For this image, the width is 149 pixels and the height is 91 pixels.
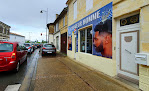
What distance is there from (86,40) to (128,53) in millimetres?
3668

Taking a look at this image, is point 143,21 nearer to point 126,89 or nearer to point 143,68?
point 143,68

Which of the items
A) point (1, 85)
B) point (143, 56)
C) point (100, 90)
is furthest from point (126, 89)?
point (1, 85)

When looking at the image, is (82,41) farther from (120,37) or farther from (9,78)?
(9,78)

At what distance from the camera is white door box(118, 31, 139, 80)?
135 inches

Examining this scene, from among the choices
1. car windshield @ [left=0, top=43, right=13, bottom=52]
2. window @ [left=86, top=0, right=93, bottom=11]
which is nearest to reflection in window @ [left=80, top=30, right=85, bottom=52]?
window @ [left=86, top=0, right=93, bottom=11]

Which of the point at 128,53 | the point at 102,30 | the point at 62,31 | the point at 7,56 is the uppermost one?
the point at 62,31

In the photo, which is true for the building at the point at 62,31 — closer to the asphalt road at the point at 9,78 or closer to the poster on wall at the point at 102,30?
the poster on wall at the point at 102,30

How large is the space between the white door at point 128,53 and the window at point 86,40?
8.67ft

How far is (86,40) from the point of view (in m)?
7.04

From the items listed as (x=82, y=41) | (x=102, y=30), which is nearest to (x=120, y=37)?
(x=102, y=30)

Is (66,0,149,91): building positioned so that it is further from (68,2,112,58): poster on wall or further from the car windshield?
the car windshield

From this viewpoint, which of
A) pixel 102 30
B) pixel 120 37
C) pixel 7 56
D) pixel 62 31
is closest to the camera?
pixel 120 37

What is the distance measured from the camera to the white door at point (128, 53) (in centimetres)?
342

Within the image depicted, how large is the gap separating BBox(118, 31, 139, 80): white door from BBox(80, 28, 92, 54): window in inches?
104
